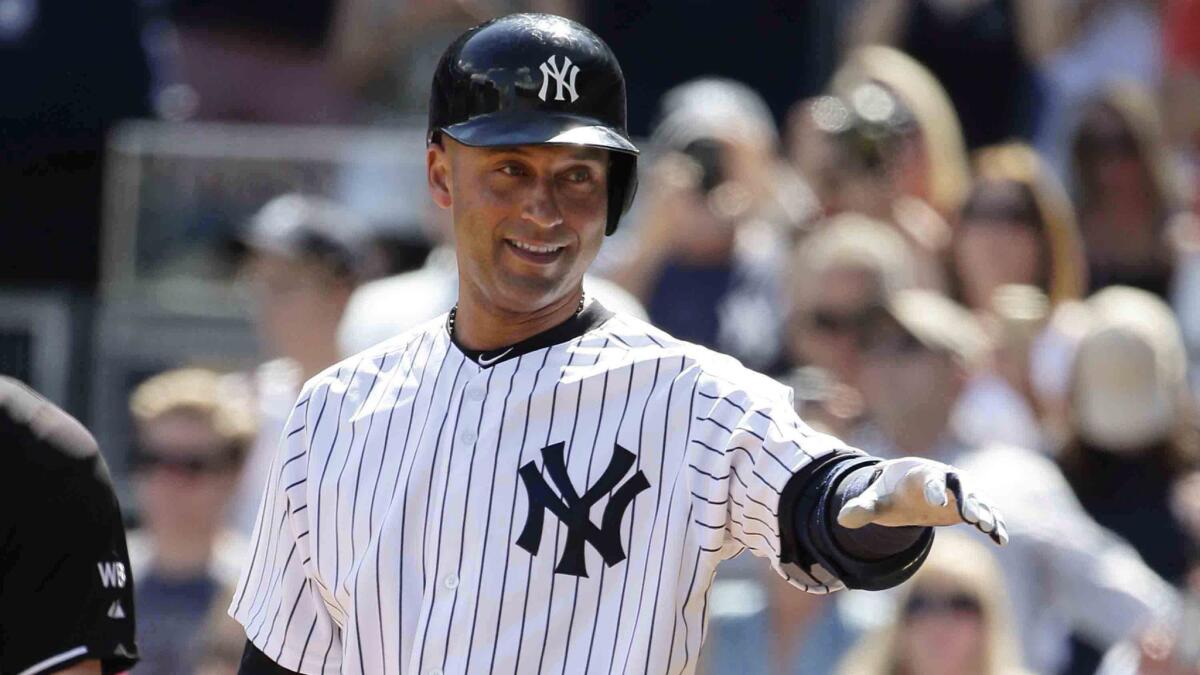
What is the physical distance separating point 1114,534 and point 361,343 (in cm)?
209

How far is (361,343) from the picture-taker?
603cm

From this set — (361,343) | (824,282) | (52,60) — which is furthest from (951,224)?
(52,60)

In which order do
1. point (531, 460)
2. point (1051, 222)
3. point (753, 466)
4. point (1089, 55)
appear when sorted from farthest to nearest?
point (1089, 55)
point (1051, 222)
point (531, 460)
point (753, 466)

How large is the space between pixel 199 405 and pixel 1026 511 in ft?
7.38

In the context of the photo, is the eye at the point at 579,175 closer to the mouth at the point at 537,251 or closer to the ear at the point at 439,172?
the mouth at the point at 537,251

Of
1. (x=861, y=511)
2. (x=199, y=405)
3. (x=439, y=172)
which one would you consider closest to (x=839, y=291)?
(x=199, y=405)

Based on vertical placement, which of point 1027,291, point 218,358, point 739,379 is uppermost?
point 739,379

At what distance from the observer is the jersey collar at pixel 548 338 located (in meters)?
2.99

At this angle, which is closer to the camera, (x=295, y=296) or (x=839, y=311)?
(x=839, y=311)

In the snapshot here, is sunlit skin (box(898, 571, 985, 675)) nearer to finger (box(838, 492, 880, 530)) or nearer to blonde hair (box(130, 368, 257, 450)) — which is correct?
blonde hair (box(130, 368, 257, 450))

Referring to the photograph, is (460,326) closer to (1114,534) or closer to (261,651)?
(261,651)

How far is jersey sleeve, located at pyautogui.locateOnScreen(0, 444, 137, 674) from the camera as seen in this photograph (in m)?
3.19

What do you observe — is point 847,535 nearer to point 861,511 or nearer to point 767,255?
point 861,511

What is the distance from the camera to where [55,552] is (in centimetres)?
321
